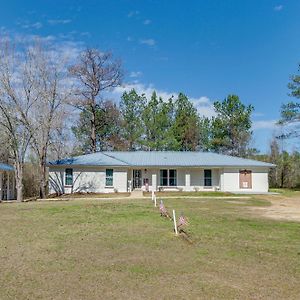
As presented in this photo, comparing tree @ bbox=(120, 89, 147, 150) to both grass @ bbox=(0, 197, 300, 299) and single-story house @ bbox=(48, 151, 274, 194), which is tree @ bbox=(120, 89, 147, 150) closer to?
single-story house @ bbox=(48, 151, 274, 194)

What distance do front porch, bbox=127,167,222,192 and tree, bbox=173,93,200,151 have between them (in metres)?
13.7

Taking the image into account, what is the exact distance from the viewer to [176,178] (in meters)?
33.0

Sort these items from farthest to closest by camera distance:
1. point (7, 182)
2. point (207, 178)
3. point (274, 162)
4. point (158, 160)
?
point (274, 162)
point (158, 160)
point (207, 178)
point (7, 182)

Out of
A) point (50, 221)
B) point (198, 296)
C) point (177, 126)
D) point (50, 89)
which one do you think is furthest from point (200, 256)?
point (177, 126)

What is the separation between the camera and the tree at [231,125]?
47.2 metres

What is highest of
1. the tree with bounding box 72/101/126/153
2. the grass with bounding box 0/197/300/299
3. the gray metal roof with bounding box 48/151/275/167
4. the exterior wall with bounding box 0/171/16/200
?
the tree with bounding box 72/101/126/153

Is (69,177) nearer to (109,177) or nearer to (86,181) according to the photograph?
(86,181)

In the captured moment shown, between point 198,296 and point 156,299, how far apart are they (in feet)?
1.95

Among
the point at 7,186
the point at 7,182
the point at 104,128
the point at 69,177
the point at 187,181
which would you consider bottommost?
the point at 7,186

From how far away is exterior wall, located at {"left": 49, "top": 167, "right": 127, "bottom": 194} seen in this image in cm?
3155

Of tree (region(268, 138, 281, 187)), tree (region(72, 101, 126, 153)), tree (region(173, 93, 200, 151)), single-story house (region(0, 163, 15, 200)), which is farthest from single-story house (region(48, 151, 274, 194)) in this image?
tree (region(268, 138, 281, 187))

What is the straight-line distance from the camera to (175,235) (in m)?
9.88

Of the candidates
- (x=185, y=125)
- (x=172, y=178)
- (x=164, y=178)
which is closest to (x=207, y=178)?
(x=172, y=178)

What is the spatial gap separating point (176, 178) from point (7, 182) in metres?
14.2
